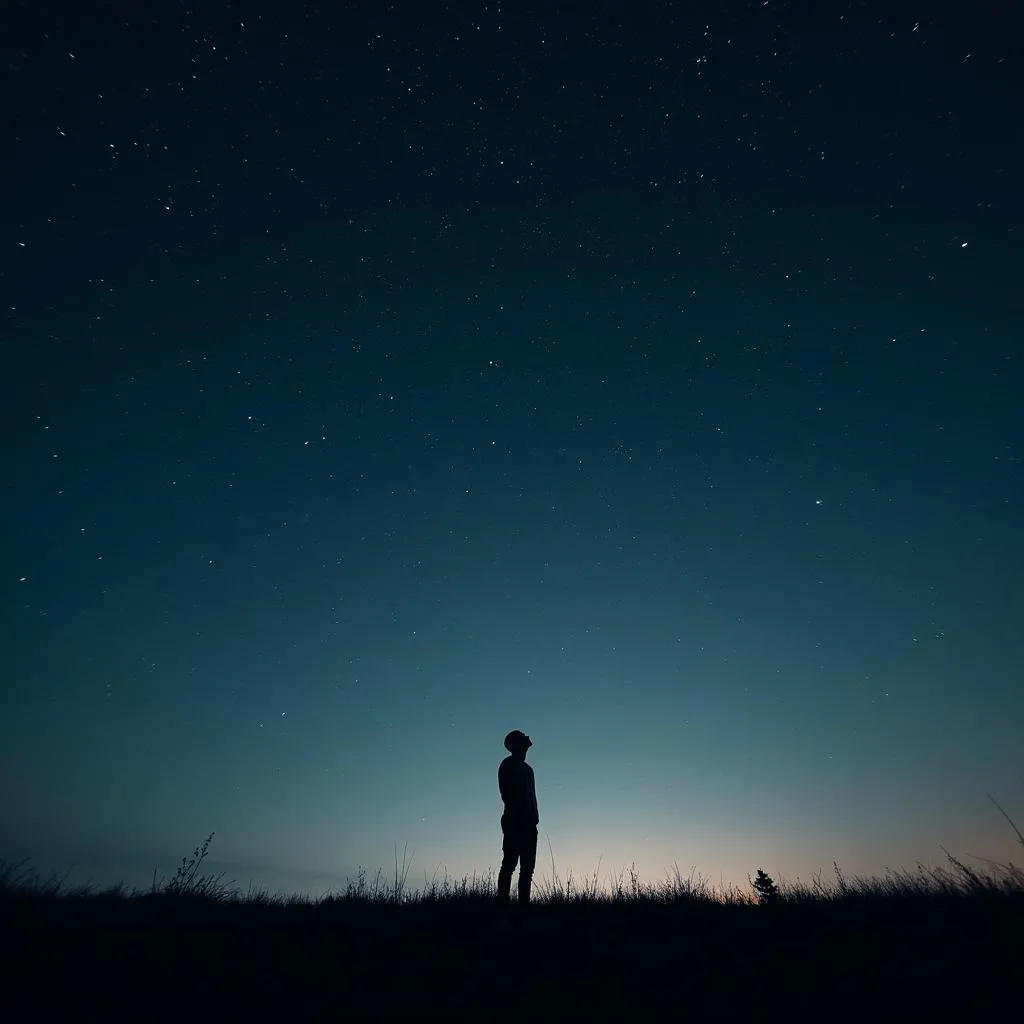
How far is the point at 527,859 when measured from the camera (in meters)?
7.73

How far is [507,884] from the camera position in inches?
298

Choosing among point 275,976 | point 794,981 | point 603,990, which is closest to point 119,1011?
point 275,976

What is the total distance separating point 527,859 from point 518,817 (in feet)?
1.67

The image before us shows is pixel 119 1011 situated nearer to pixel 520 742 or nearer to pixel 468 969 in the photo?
pixel 468 969

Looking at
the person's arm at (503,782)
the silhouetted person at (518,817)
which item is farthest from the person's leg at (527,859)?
the person's arm at (503,782)

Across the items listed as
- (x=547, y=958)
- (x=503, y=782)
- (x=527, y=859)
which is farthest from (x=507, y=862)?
(x=547, y=958)

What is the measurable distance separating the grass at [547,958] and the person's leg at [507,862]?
1.99 ft

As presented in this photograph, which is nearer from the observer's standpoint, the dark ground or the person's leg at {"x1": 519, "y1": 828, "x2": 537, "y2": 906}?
the dark ground

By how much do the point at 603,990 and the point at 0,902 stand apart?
6.72 m

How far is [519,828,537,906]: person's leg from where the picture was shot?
7.62 metres

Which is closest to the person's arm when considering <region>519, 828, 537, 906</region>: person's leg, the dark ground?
<region>519, 828, 537, 906</region>: person's leg

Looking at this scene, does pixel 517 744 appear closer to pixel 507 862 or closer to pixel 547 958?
pixel 507 862

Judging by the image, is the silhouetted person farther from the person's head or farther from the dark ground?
the dark ground

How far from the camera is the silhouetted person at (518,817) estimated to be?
25.0 feet
